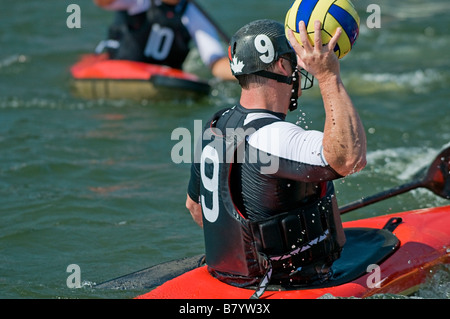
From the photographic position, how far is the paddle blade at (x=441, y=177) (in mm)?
5105

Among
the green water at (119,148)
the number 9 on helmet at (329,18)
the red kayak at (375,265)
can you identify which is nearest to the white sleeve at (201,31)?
the green water at (119,148)

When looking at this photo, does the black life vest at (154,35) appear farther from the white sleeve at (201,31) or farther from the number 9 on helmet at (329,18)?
the number 9 on helmet at (329,18)

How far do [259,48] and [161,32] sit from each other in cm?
566

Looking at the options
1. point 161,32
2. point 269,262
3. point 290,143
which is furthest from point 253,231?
point 161,32

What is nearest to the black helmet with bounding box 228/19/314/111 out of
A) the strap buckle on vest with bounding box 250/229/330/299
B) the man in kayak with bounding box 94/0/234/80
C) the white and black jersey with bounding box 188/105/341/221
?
the white and black jersey with bounding box 188/105/341/221

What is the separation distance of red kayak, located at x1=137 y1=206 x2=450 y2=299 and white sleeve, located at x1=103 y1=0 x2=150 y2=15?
16.6 ft

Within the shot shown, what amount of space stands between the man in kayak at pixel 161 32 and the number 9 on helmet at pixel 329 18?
5.10 m

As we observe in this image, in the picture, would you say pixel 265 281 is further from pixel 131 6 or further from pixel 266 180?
pixel 131 6

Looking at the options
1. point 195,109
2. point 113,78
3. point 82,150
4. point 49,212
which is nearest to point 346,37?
point 49,212

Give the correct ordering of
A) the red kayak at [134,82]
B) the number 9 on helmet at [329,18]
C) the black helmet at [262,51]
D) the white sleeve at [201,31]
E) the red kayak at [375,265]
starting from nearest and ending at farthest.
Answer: the number 9 on helmet at [329,18] < the black helmet at [262,51] < the red kayak at [375,265] < the white sleeve at [201,31] < the red kayak at [134,82]

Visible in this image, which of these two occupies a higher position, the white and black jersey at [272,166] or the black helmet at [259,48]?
the black helmet at [259,48]
